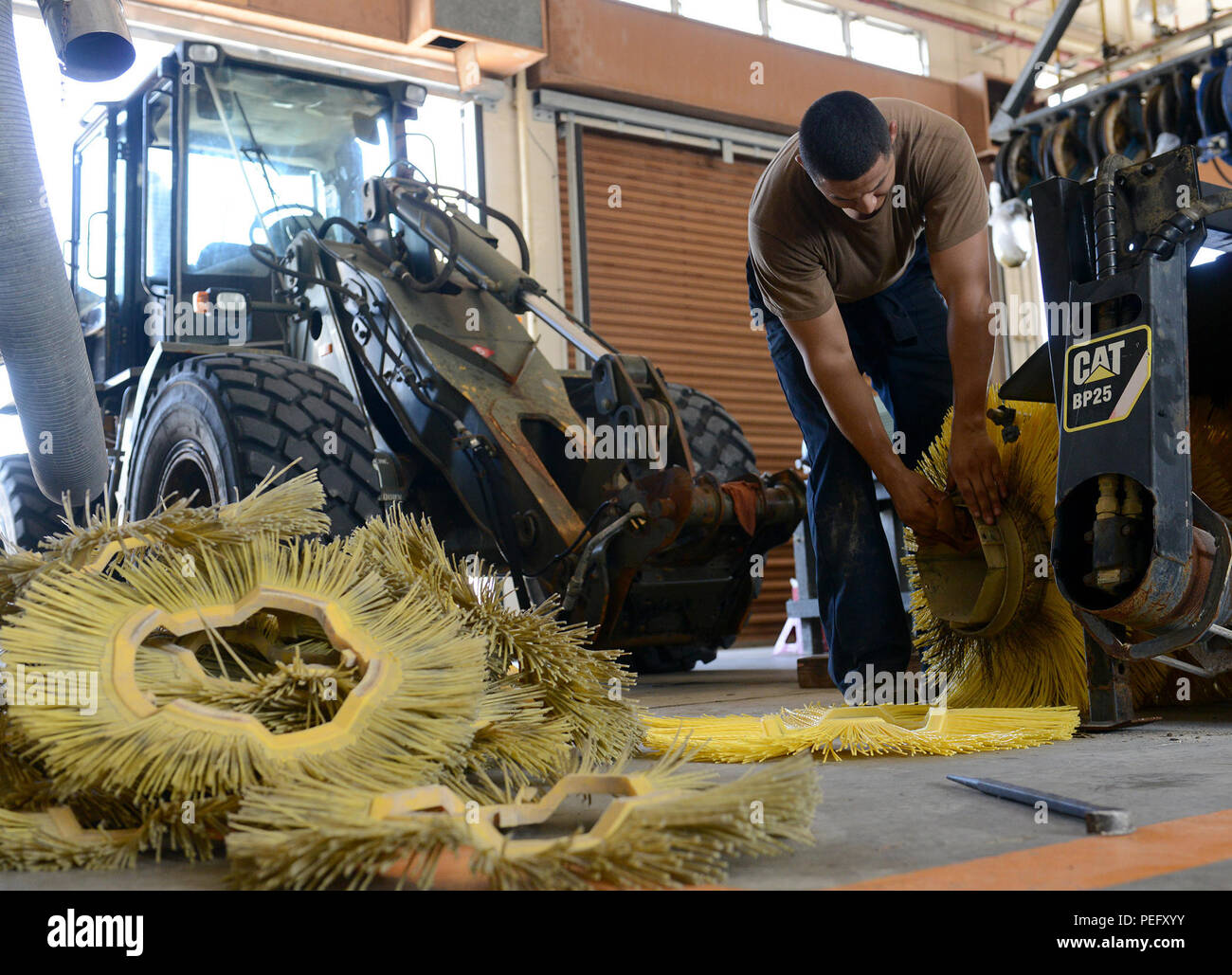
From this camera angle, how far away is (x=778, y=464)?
819 cm

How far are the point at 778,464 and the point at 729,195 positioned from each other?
1.84 meters

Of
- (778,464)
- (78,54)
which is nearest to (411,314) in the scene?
(78,54)

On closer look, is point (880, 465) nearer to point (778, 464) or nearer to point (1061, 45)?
point (778, 464)

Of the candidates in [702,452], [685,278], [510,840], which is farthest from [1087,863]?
[685,278]

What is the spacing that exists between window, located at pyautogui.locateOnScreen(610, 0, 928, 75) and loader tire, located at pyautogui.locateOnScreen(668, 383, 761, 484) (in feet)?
14.3

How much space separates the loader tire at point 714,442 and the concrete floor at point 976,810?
2064mm

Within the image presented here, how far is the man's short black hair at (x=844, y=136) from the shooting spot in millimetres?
2154

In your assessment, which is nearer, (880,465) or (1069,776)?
(1069,776)

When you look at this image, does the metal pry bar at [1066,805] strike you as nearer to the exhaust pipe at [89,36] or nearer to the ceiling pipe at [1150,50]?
the exhaust pipe at [89,36]

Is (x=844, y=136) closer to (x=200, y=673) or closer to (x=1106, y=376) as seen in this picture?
(x=1106, y=376)

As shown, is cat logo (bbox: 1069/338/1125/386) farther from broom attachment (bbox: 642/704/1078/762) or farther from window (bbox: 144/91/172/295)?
window (bbox: 144/91/172/295)

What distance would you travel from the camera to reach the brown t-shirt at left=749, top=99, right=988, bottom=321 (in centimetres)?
245

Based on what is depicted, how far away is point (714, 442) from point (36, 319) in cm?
238

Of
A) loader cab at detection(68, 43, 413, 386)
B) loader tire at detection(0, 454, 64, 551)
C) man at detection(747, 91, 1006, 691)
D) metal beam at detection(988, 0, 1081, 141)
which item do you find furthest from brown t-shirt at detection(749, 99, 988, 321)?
metal beam at detection(988, 0, 1081, 141)
